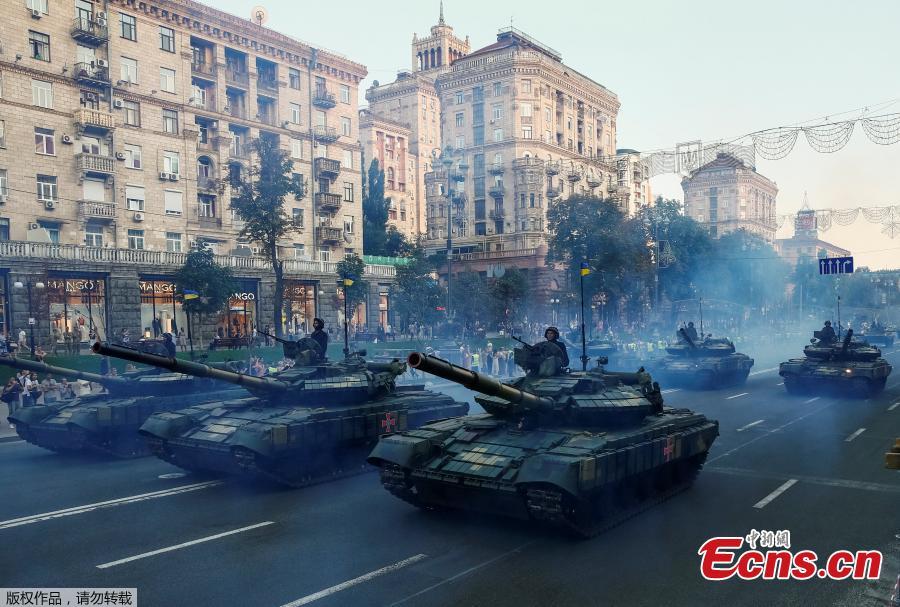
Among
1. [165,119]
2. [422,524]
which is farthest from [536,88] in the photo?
[422,524]

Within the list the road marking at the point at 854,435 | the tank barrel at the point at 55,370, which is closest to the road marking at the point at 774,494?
the road marking at the point at 854,435

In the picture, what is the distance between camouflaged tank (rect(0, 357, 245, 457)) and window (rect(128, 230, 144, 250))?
951 inches

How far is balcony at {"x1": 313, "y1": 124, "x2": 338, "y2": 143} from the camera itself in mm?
48009

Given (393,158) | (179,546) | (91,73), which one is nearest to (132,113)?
(91,73)

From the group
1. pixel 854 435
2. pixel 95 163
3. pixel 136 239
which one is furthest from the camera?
pixel 136 239

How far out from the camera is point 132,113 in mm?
38531

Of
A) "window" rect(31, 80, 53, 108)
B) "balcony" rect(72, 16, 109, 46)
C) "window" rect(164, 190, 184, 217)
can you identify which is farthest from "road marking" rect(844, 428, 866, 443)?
"balcony" rect(72, 16, 109, 46)

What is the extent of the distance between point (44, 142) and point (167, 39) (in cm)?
912

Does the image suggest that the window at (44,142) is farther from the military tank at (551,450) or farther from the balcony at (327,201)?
the military tank at (551,450)

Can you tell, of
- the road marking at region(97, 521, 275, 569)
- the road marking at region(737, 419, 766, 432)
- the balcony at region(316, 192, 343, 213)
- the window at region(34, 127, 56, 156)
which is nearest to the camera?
the road marking at region(97, 521, 275, 569)

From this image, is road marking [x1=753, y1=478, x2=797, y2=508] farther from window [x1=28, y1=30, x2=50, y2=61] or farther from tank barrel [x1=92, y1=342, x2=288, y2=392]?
window [x1=28, y1=30, x2=50, y2=61]

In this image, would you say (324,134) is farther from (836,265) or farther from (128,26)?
(836,265)

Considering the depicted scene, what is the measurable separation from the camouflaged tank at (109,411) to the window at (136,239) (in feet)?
79.2

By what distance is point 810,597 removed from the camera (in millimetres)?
7516
